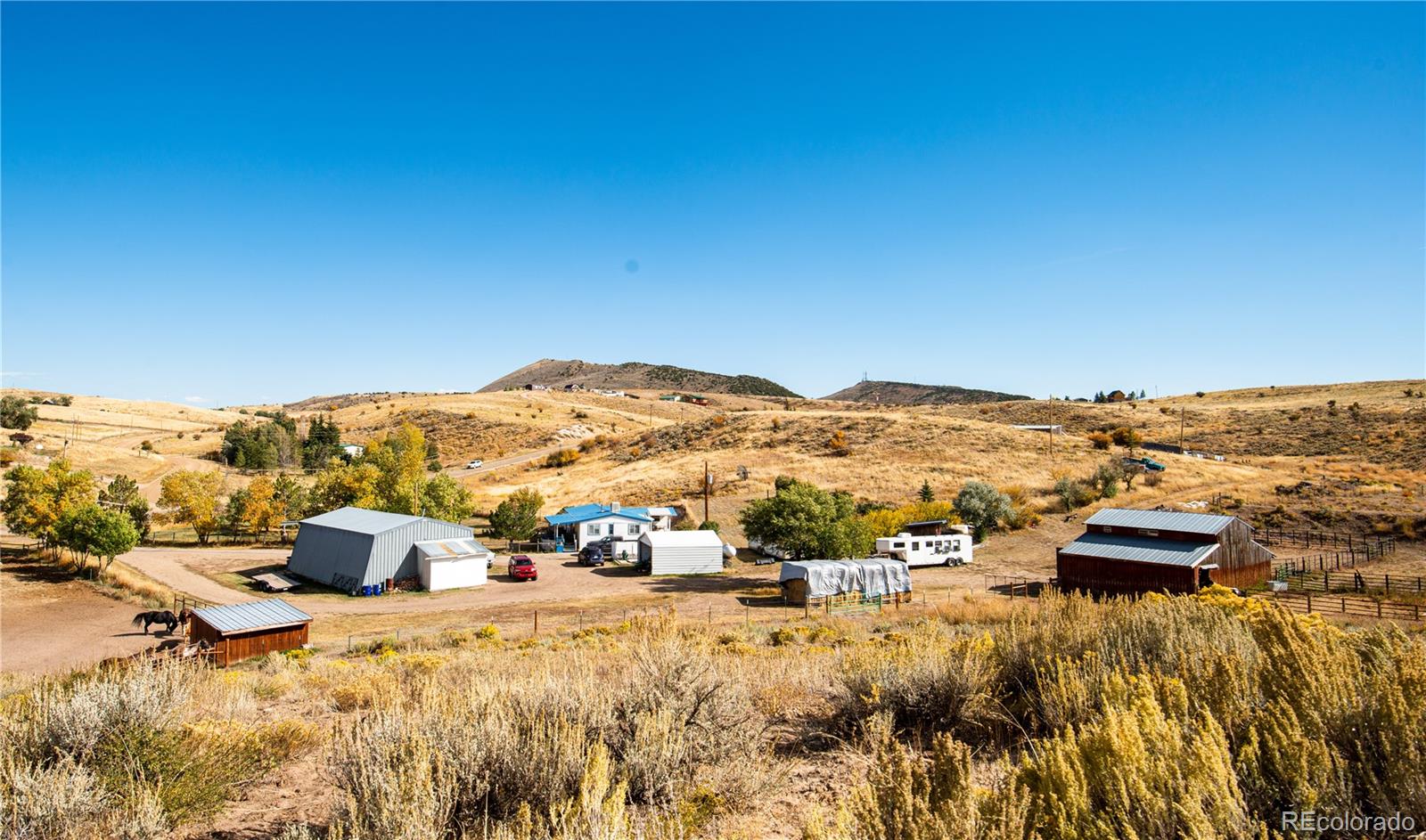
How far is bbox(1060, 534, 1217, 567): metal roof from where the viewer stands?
29812 mm

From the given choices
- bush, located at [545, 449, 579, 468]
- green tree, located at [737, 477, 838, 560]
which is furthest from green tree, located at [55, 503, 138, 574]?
bush, located at [545, 449, 579, 468]

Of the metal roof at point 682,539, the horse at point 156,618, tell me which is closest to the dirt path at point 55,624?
the horse at point 156,618

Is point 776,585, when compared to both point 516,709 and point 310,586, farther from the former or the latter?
point 516,709

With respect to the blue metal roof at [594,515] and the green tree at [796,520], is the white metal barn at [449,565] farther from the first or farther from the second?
the green tree at [796,520]

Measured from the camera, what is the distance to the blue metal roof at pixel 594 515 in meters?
50.1

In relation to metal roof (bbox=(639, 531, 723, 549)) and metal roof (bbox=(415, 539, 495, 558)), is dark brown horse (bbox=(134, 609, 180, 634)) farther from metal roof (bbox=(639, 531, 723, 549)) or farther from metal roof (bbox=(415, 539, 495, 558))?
metal roof (bbox=(639, 531, 723, 549))

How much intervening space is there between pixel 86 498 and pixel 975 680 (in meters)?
47.7

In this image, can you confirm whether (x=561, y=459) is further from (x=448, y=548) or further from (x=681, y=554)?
(x=448, y=548)

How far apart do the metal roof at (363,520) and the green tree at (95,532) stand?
8576mm

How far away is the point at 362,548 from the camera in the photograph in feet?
118

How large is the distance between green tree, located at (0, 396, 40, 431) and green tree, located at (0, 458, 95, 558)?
174ft

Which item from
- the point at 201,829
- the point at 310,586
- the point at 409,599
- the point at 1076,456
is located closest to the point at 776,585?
the point at 409,599

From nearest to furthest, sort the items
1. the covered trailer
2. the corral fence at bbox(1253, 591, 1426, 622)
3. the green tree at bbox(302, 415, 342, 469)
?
the corral fence at bbox(1253, 591, 1426, 622)
the covered trailer
the green tree at bbox(302, 415, 342, 469)

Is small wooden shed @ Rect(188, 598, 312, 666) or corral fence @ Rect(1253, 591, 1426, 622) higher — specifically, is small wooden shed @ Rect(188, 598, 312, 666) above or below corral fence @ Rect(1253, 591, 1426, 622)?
above
